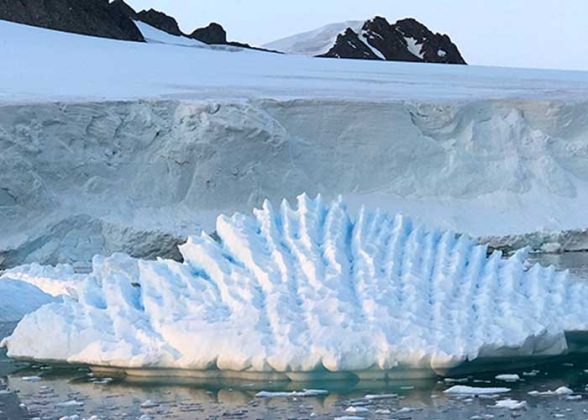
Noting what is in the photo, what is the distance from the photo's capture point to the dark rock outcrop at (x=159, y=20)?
3303 centimetres

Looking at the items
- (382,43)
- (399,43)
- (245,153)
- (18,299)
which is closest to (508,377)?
(18,299)

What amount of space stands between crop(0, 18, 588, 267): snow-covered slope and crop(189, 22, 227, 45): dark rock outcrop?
1801 centimetres

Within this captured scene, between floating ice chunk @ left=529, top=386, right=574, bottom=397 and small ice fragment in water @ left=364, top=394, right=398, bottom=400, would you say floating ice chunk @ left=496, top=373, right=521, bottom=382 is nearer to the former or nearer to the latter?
floating ice chunk @ left=529, top=386, right=574, bottom=397

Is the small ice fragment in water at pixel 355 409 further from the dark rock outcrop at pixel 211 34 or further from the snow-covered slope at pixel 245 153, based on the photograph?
the dark rock outcrop at pixel 211 34

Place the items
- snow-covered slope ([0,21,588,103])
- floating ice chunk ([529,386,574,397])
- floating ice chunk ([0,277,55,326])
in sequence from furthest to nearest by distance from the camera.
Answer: snow-covered slope ([0,21,588,103]), floating ice chunk ([0,277,55,326]), floating ice chunk ([529,386,574,397])

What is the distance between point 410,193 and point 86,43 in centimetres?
782

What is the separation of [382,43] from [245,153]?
75.1 feet

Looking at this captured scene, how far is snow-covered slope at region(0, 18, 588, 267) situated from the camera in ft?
34.8

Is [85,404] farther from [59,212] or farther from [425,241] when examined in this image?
[59,212]

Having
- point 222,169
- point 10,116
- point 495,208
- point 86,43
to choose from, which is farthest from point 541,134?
point 86,43

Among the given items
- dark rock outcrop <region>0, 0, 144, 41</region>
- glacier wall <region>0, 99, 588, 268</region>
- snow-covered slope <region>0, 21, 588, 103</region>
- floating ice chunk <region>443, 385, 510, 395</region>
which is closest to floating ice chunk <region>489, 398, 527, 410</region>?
floating ice chunk <region>443, 385, 510, 395</region>

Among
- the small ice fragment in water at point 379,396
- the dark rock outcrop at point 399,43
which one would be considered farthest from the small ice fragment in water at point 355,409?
the dark rock outcrop at point 399,43

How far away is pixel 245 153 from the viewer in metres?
11.5

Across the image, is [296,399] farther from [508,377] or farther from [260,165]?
[260,165]
